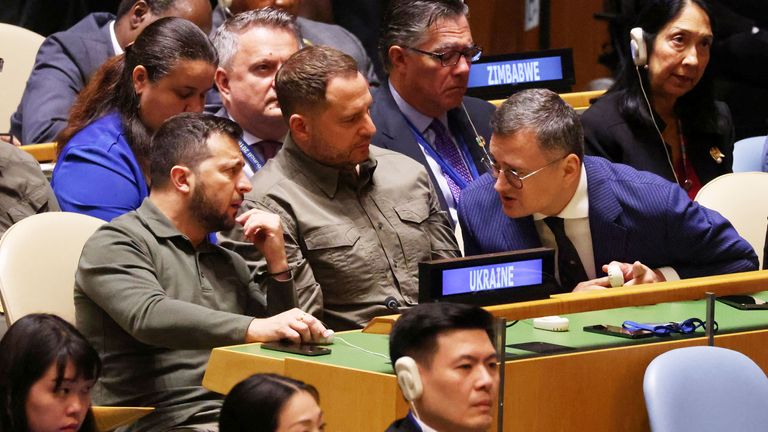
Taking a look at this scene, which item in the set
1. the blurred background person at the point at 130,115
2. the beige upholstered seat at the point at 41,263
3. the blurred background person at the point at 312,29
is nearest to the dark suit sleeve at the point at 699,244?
the blurred background person at the point at 130,115

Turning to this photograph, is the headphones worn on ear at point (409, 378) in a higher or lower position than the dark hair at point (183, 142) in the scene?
lower

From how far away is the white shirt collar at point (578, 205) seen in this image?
3.65 meters

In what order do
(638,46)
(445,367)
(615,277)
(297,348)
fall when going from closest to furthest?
(445,367) < (297,348) < (615,277) < (638,46)

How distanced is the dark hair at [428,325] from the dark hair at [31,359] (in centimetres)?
59

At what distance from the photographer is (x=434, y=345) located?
2.54 metres

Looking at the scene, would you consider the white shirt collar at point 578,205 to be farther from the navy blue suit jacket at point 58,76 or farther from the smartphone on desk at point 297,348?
the navy blue suit jacket at point 58,76

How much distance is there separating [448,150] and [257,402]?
2.02m

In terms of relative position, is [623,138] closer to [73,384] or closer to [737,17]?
[737,17]

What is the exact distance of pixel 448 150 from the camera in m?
4.31

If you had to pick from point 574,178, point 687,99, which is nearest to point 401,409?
point 574,178

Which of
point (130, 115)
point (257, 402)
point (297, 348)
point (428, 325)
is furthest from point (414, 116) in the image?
point (257, 402)

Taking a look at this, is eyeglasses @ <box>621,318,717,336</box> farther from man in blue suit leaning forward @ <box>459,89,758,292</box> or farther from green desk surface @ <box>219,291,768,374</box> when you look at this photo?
man in blue suit leaning forward @ <box>459,89,758,292</box>

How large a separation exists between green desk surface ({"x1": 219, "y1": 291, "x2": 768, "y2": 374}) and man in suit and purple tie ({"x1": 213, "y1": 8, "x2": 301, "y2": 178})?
124 cm

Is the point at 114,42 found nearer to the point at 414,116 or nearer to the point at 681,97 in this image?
the point at 414,116
